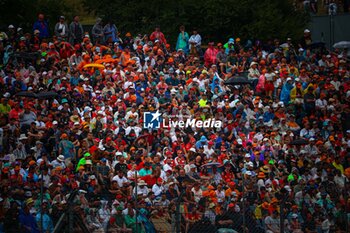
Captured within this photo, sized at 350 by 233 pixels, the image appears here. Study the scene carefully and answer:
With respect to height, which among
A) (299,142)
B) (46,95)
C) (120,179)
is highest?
(46,95)

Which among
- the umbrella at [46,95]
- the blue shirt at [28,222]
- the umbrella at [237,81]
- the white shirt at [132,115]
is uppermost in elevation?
the umbrella at [46,95]

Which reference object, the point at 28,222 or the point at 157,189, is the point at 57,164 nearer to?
the point at 157,189

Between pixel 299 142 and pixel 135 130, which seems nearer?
pixel 135 130

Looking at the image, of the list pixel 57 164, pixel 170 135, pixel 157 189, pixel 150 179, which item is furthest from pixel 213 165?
pixel 57 164

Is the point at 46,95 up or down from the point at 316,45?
up

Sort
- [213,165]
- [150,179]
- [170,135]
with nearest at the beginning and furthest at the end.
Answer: [150,179] → [213,165] → [170,135]

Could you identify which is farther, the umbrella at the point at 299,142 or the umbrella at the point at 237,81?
the umbrella at the point at 237,81

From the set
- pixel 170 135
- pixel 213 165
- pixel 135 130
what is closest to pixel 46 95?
pixel 135 130

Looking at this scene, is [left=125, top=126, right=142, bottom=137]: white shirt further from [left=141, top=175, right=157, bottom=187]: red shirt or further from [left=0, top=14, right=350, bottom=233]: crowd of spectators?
[left=141, top=175, right=157, bottom=187]: red shirt

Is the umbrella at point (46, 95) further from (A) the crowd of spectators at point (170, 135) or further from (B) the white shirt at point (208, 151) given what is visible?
(B) the white shirt at point (208, 151)

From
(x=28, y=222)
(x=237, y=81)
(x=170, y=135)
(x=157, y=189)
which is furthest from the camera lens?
(x=237, y=81)

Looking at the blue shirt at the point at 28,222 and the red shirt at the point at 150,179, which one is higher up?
the blue shirt at the point at 28,222

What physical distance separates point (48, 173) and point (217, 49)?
12.0 meters

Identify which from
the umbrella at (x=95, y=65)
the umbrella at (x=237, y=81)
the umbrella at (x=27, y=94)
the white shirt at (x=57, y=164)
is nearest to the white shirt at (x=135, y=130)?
the umbrella at (x=27, y=94)
